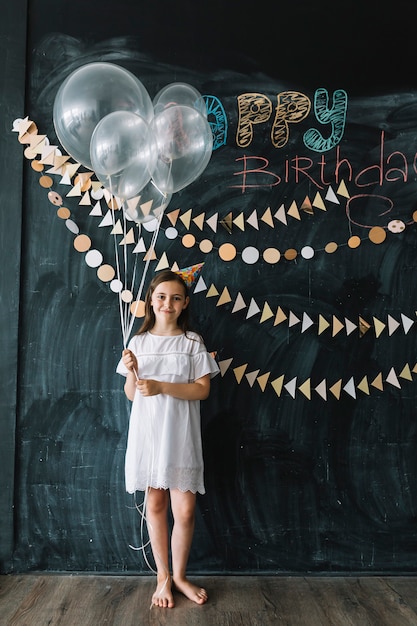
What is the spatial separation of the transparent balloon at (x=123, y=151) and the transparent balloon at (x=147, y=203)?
8 centimetres

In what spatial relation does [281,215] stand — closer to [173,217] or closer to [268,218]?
[268,218]

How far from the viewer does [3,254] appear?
8.02 ft

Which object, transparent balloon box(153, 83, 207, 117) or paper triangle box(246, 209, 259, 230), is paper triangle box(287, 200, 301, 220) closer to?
paper triangle box(246, 209, 259, 230)

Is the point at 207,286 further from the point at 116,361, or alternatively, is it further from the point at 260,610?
the point at 260,610

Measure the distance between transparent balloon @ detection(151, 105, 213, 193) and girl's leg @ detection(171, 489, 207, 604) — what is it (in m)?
1.12

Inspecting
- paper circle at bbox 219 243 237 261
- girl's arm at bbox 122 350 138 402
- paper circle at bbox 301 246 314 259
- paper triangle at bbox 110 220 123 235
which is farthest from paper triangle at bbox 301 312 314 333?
paper triangle at bbox 110 220 123 235

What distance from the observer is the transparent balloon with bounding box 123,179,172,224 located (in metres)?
2.07

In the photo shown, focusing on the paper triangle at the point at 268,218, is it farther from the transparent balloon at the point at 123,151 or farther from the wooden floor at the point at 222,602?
the wooden floor at the point at 222,602

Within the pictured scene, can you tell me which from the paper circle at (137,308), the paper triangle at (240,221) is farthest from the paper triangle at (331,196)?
the paper circle at (137,308)

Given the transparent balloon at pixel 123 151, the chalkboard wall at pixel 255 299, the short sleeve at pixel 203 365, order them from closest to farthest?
the transparent balloon at pixel 123 151 < the short sleeve at pixel 203 365 < the chalkboard wall at pixel 255 299

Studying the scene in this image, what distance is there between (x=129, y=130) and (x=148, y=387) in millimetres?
865

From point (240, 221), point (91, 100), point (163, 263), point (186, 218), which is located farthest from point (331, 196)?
point (91, 100)

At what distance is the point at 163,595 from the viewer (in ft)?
6.97

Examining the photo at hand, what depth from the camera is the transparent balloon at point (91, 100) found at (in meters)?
1.89
